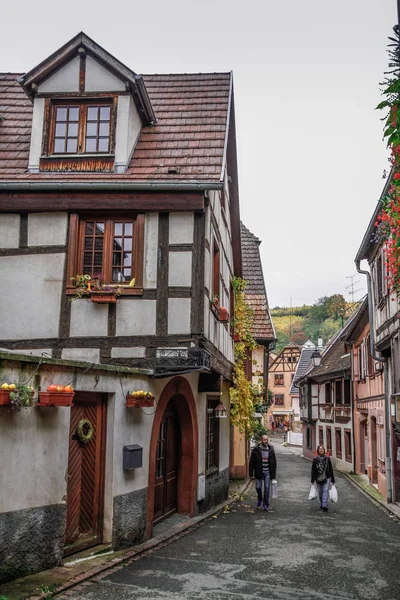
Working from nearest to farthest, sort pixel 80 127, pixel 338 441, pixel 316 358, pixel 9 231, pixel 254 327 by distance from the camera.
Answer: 1. pixel 9 231
2. pixel 80 127
3. pixel 254 327
4. pixel 338 441
5. pixel 316 358

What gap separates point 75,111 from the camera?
11430 mm

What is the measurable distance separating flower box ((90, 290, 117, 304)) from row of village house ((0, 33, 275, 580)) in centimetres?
2

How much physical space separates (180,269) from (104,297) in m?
1.35

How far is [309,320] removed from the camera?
139125 mm

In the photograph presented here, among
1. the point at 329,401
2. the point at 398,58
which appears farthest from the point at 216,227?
the point at 329,401

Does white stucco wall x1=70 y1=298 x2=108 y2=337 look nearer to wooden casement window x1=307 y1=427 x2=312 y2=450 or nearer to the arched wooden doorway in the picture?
the arched wooden doorway

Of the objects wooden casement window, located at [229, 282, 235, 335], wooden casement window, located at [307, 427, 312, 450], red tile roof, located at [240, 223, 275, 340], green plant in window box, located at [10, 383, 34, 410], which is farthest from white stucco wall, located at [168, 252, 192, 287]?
wooden casement window, located at [307, 427, 312, 450]

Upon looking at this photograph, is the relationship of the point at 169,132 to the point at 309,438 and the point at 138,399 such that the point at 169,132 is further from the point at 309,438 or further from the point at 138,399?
the point at 309,438

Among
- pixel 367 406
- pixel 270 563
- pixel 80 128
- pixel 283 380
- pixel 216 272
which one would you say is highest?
pixel 283 380

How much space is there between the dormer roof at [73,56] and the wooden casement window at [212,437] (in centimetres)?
712

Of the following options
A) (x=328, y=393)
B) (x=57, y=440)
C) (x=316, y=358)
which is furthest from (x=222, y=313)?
(x=316, y=358)

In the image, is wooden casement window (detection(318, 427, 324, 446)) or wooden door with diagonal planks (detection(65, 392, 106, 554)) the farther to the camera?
wooden casement window (detection(318, 427, 324, 446))

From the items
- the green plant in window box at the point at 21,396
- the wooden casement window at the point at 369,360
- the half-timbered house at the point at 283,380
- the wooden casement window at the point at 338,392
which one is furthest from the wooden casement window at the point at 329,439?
the half-timbered house at the point at 283,380

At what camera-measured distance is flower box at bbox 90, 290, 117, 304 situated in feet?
33.6
